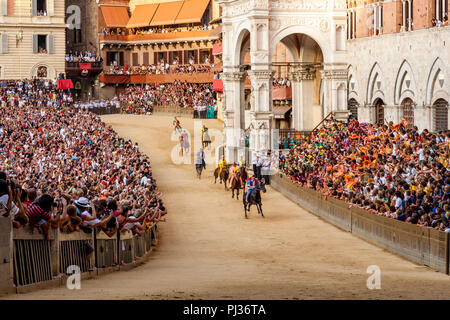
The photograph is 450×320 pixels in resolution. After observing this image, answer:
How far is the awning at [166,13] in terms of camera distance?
3280 inches

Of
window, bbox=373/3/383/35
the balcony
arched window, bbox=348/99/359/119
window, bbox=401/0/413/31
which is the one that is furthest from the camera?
the balcony

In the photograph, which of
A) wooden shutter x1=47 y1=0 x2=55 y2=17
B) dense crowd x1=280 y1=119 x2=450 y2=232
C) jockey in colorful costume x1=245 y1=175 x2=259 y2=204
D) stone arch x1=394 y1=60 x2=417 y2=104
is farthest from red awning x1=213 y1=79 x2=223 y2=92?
jockey in colorful costume x1=245 y1=175 x2=259 y2=204

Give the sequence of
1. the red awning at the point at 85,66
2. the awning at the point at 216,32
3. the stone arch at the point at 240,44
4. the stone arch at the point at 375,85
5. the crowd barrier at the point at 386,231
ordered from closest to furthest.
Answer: the crowd barrier at the point at 386,231
the stone arch at the point at 375,85
the stone arch at the point at 240,44
the awning at the point at 216,32
the red awning at the point at 85,66

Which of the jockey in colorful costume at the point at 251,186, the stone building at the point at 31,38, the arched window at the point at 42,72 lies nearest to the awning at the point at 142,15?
the stone building at the point at 31,38

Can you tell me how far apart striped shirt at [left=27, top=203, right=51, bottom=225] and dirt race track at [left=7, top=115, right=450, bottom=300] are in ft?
4.21

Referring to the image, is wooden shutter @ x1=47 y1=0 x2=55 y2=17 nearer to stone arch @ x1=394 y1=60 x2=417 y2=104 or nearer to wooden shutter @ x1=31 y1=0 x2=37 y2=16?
wooden shutter @ x1=31 y1=0 x2=37 y2=16

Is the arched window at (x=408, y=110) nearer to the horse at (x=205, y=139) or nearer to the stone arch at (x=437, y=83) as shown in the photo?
the stone arch at (x=437, y=83)

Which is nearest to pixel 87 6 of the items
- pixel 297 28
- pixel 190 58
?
pixel 190 58

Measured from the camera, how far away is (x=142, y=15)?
282ft

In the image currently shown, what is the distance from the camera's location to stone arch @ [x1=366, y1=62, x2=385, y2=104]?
42.9m

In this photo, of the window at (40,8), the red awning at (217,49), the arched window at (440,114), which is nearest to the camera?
the arched window at (440,114)

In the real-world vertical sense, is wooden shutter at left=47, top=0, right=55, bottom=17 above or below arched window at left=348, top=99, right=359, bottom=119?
above

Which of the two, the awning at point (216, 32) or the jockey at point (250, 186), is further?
the awning at point (216, 32)

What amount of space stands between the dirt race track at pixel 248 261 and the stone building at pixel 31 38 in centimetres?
3884
